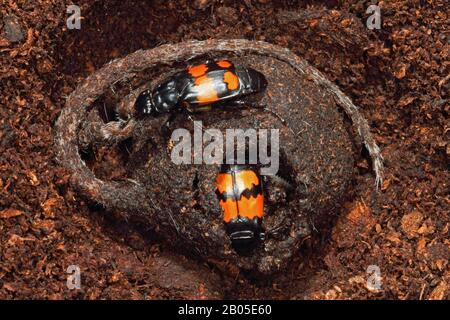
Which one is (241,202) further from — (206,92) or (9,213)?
(9,213)

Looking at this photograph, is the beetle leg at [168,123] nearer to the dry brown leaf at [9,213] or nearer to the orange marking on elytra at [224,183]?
the orange marking on elytra at [224,183]

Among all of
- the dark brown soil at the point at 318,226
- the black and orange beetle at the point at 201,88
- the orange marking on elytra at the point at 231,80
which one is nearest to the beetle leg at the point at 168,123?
the black and orange beetle at the point at 201,88

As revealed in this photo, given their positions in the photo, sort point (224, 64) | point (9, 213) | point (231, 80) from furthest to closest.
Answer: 1. point (224, 64)
2. point (231, 80)
3. point (9, 213)

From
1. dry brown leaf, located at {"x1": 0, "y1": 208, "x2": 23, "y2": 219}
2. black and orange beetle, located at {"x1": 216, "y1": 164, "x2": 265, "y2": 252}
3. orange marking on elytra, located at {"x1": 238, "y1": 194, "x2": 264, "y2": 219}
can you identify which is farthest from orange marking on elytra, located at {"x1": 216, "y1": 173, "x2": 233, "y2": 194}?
dry brown leaf, located at {"x1": 0, "y1": 208, "x2": 23, "y2": 219}

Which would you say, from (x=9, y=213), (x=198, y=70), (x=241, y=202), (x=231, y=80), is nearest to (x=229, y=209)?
→ (x=241, y=202)

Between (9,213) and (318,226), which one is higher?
(9,213)

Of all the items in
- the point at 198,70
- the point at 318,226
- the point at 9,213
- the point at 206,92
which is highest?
the point at 198,70

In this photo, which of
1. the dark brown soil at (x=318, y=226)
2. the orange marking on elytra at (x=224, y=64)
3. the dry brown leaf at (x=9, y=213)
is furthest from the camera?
the orange marking on elytra at (x=224, y=64)

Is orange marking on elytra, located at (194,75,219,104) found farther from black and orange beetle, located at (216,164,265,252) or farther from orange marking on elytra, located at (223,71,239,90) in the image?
black and orange beetle, located at (216,164,265,252)
